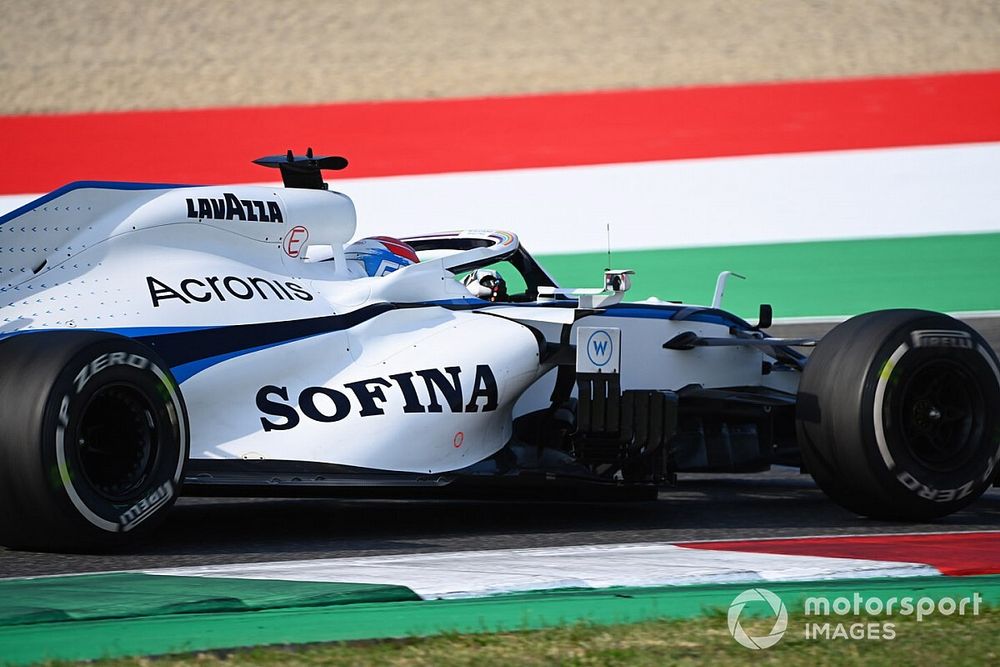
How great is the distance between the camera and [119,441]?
5.65m

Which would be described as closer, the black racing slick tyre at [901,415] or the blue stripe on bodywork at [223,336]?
the blue stripe on bodywork at [223,336]

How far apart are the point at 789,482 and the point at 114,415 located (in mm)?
4783

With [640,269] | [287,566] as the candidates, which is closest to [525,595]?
[287,566]

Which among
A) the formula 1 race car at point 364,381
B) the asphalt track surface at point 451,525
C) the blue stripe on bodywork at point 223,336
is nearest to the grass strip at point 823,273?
the asphalt track surface at point 451,525

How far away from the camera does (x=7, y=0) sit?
910 inches

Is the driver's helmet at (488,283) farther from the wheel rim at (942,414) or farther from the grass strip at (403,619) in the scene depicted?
the grass strip at (403,619)

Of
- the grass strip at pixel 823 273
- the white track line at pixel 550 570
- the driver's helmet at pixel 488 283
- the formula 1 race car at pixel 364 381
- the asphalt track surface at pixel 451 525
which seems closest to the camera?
the white track line at pixel 550 570

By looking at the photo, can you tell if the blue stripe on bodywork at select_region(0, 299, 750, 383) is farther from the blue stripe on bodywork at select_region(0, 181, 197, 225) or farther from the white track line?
the white track line

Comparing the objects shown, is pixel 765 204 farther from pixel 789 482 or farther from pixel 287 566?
pixel 287 566

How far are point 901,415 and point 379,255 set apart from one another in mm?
2527

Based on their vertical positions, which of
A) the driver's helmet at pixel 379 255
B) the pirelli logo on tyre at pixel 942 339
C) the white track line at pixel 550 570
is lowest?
the white track line at pixel 550 570

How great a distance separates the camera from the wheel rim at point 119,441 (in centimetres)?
554

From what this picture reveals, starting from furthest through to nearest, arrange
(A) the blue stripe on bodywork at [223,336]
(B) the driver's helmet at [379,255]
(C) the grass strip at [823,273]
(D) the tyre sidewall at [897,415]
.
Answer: (C) the grass strip at [823,273]
(B) the driver's helmet at [379,255]
(D) the tyre sidewall at [897,415]
(A) the blue stripe on bodywork at [223,336]

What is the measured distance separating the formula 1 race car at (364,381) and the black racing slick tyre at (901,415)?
0.01 m
